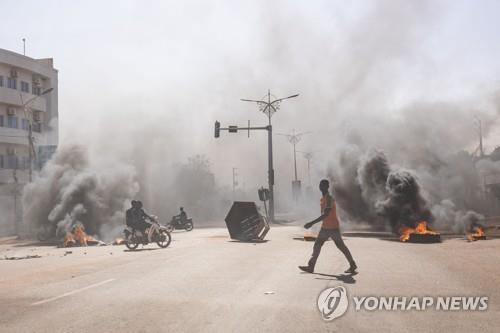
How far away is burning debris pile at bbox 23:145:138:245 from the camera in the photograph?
34125mm

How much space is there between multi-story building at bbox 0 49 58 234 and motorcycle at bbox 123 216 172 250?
30.5 m

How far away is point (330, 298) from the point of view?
320 inches

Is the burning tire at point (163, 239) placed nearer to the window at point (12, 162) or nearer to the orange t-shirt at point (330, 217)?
the orange t-shirt at point (330, 217)

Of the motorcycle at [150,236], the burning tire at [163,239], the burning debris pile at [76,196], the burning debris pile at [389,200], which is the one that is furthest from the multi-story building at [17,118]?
the burning tire at [163,239]

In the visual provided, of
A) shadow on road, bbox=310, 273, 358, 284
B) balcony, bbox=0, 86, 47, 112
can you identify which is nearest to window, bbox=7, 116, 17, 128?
balcony, bbox=0, 86, 47, 112

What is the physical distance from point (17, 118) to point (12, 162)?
463 centimetres

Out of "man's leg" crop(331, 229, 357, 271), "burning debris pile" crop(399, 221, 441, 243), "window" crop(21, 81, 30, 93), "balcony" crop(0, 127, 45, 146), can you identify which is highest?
"window" crop(21, 81, 30, 93)

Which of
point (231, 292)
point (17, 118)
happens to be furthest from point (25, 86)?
point (231, 292)

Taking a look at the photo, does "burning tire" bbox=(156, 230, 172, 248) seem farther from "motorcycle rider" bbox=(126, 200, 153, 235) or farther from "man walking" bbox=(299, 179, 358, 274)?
"man walking" bbox=(299, 179, 358, 274)

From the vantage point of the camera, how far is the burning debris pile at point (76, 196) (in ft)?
112

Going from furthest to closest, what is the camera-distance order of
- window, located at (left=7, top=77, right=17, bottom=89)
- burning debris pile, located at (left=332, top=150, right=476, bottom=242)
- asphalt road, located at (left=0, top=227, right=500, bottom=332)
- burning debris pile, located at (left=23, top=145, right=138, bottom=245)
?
window, located at (left=7, top=77, right=17, bottom=89) < burning debris pile, located at (left=23, top=145, right=138, bottom=245) < burning debris pile, located at (left=332, top=150, right=476, bottom=242) < asphalt road, located at (left=0, top=227, right=500, bottom=332)

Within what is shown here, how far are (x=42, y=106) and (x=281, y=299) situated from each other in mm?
54025

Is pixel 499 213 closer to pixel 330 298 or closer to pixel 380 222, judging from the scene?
pixel 380 222

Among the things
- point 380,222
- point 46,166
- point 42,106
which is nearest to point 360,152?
point 380,222
